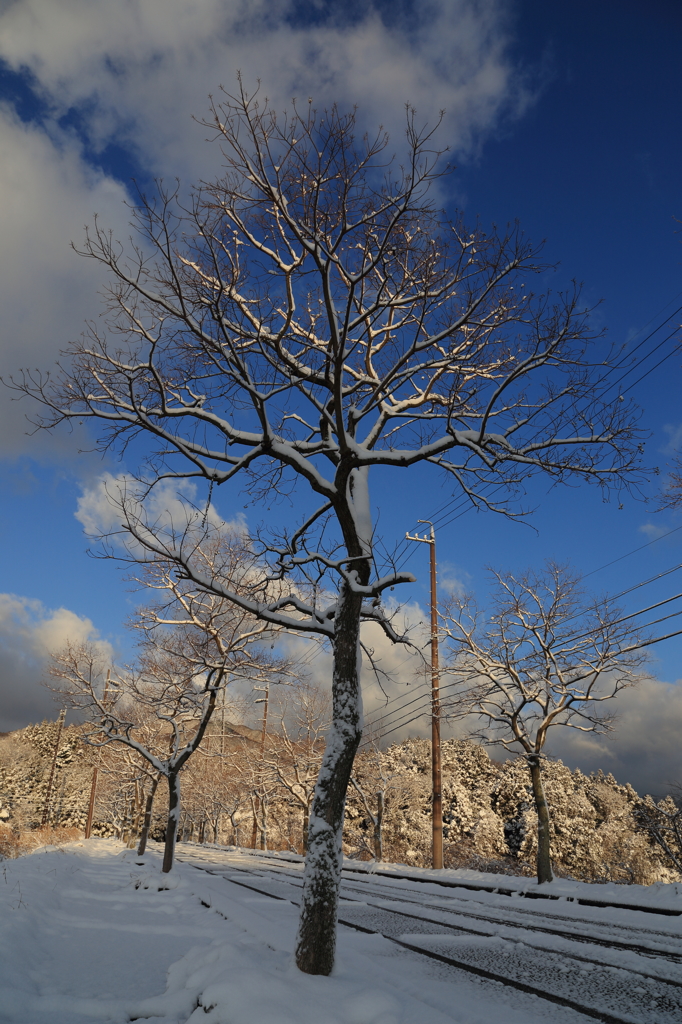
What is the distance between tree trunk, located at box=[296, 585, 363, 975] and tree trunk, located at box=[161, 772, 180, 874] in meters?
12.6

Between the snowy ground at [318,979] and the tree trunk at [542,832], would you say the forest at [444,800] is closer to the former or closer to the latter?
the tree trunk at [542,832]

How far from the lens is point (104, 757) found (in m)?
39.0

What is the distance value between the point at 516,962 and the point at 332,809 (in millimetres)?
3216

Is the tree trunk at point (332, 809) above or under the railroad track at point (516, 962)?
above

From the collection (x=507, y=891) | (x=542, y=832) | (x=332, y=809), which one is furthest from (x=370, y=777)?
(x=332, y=809)

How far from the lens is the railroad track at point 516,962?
4898mm

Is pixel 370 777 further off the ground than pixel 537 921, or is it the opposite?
pixel 370 777

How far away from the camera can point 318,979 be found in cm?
504

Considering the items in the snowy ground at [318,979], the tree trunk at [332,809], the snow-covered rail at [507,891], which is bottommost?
the snow-covered rail at [507,891]

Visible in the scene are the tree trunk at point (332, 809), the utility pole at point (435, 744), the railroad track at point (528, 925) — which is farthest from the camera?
the utility pole at point (435, 744)

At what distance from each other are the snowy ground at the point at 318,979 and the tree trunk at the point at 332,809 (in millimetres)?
270

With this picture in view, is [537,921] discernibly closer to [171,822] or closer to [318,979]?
[318,979]

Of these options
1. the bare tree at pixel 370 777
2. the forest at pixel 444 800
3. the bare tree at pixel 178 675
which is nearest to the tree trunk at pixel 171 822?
the bare tree at pixel 178 675

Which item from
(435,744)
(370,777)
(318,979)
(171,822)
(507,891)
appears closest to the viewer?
(318,979)
